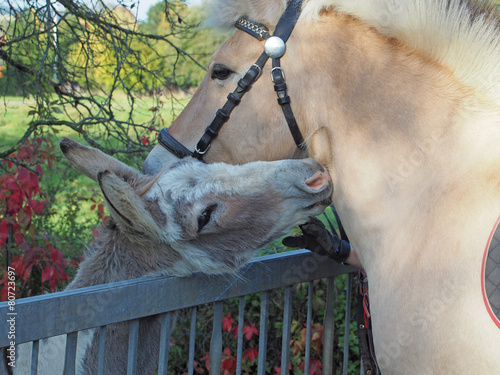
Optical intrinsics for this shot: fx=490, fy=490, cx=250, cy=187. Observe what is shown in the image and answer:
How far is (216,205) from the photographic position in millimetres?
2139

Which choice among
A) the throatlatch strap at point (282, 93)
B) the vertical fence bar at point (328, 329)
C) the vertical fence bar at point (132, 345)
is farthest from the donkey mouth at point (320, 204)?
the vertical fence bar at point (132, 345)

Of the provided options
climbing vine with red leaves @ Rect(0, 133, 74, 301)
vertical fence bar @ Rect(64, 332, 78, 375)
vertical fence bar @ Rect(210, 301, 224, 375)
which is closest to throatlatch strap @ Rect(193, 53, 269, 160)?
vertical fence bar @ Rect(210, 301, 224, 375)

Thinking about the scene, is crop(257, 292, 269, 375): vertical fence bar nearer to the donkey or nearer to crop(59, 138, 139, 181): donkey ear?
the donkey

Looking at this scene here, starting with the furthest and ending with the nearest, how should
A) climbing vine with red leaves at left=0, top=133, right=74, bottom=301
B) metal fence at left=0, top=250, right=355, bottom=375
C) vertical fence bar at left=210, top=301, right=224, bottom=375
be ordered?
climbing vine with red leaves at left=0, top=133, right=74, bottom=301 → vertical fence bar at left=210, top=301, right=224, bottom=375 → metal fence at left=0, top=250, right=355, bottom=375

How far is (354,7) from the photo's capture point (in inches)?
76.2

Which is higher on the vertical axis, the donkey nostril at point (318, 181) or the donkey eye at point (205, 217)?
the donkey nostril at point (318, 181)

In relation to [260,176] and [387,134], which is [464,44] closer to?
[387,134]

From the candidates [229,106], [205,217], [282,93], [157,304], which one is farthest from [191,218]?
[282,93]

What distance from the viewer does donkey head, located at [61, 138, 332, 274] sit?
211 centimetres

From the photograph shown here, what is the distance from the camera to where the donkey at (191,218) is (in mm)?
2111

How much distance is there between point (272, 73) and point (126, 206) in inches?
32.5

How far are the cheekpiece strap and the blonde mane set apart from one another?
1.07ft

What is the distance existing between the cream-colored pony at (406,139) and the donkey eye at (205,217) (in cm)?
35

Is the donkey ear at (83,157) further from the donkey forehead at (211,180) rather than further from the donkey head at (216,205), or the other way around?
the donkey forehead at (211,180)
